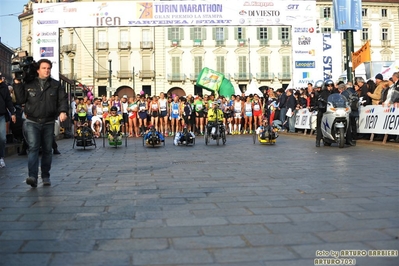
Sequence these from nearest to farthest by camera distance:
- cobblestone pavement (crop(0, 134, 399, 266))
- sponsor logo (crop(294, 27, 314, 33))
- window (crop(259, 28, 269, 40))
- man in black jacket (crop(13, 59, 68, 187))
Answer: cobblestone pavement (crop(0, 134, 399, 266)), man in black jacket (crop(13, 59, 68, 187)), sponsor logo (crop(294, 27, 314, 33)), window (crop(259, 28, 269, 40))

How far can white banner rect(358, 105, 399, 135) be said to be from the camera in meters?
14.6

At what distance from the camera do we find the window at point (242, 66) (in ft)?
240

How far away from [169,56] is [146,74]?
377 cm

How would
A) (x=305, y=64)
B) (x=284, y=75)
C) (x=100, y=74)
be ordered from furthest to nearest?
(x=284, y=75)
(x=100, y=74)
(x=305, y=64)

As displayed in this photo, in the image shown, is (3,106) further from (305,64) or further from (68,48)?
(68,48)

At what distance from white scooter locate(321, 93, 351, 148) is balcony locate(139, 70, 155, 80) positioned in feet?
189

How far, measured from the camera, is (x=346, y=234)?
4520 mm

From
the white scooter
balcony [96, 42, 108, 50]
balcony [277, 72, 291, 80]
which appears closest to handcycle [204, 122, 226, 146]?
the white scooter

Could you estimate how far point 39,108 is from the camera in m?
7.95

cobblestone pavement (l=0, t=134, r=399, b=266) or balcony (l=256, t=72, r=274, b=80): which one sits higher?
balcony (l=256, t=72, r=274, b=80)

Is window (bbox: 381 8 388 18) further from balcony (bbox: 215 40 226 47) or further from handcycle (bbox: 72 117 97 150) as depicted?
handcycle (bbox: 72 117 97 150)

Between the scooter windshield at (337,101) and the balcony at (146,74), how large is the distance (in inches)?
2269

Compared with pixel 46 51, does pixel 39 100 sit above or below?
below

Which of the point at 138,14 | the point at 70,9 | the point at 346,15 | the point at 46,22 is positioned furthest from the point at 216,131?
the point at 46,22
